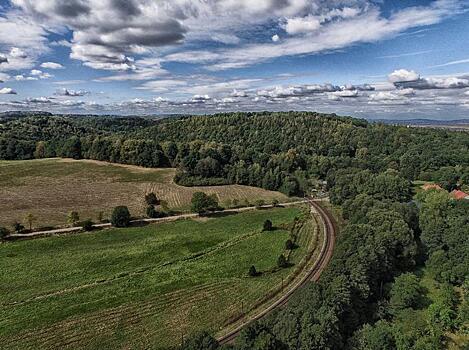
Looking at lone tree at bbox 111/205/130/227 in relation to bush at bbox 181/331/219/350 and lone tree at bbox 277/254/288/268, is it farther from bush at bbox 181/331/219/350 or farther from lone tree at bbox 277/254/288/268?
bush at bbox 181/331/219/350

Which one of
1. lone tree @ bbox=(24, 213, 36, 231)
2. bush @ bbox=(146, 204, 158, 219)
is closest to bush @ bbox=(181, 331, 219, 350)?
bush @ bbox=(146, 204, 158, 219)

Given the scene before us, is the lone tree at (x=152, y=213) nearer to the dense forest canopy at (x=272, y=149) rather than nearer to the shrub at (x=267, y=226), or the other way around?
the shrub at (x=267, y=226)

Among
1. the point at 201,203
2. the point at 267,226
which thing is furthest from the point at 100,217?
the point at 267,226

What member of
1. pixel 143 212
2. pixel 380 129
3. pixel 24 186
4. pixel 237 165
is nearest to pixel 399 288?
pixel 143 212

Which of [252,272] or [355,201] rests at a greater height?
[355,201]

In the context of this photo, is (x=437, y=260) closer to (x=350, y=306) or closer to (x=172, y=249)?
(x=350, y=306)

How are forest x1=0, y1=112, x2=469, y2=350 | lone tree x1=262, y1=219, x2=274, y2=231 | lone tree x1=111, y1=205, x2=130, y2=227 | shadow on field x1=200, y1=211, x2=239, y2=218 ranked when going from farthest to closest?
shadow on field x1=200, y1=211, x2=239, y2=218 < lone tree x1=262, y1=219, x2=274, y2=231 < lone tree x1=111, y1=205, x2=130, y2=227 < forest x1=0, y1=112, x2=469, y2=350

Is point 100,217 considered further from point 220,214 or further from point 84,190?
point 220,214
